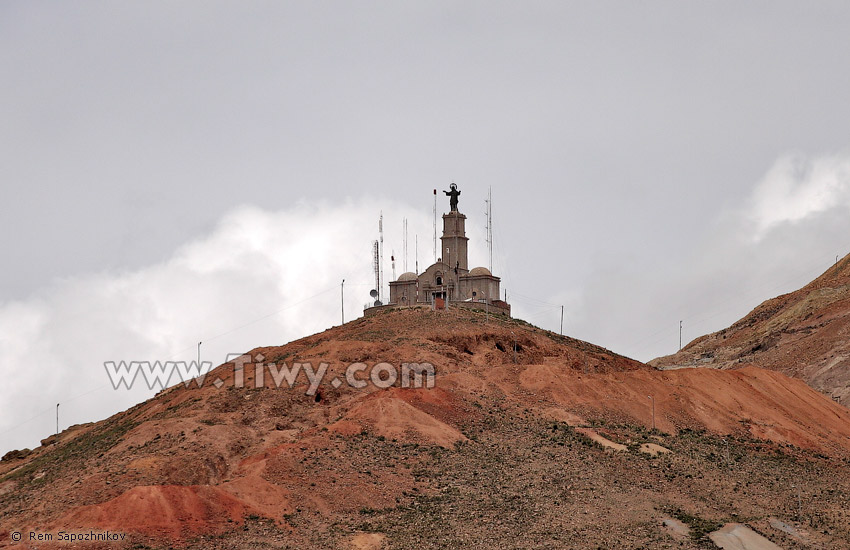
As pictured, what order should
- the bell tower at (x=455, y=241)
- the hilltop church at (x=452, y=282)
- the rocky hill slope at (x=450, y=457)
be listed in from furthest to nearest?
1. the bell tower at (x=455, y=241)
2. the hilltop church at (x=452, y=282)
3. the rocky hill slope at (x=450, y=457)

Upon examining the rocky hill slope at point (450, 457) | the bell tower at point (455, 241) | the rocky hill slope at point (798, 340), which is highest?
the bell tower at point (455, 241)

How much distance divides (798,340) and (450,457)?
168 feet

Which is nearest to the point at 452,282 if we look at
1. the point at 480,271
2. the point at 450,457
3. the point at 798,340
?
the point at 480,271

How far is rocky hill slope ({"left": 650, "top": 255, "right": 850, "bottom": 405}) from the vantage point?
8509 centimetres

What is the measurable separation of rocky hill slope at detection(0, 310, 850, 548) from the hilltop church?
11431mm

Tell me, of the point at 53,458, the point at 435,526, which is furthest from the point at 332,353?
the point at 435,526

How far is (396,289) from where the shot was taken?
88.4 metres

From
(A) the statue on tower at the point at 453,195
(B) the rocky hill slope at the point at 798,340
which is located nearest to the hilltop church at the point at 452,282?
(A) the statue on tower at the point at 453,195

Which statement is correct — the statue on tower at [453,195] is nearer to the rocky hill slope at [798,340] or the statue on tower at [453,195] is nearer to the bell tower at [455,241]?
the bell tower at [455,241]

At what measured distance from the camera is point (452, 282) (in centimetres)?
8594

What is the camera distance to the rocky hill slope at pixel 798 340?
85088 mm

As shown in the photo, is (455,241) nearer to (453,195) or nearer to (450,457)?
(453,195)

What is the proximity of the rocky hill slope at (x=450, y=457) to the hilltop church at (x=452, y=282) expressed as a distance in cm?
1143

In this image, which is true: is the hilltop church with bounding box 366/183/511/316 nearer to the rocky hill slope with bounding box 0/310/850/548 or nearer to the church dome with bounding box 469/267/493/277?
the church dome with bounding box 469/267/493/277
